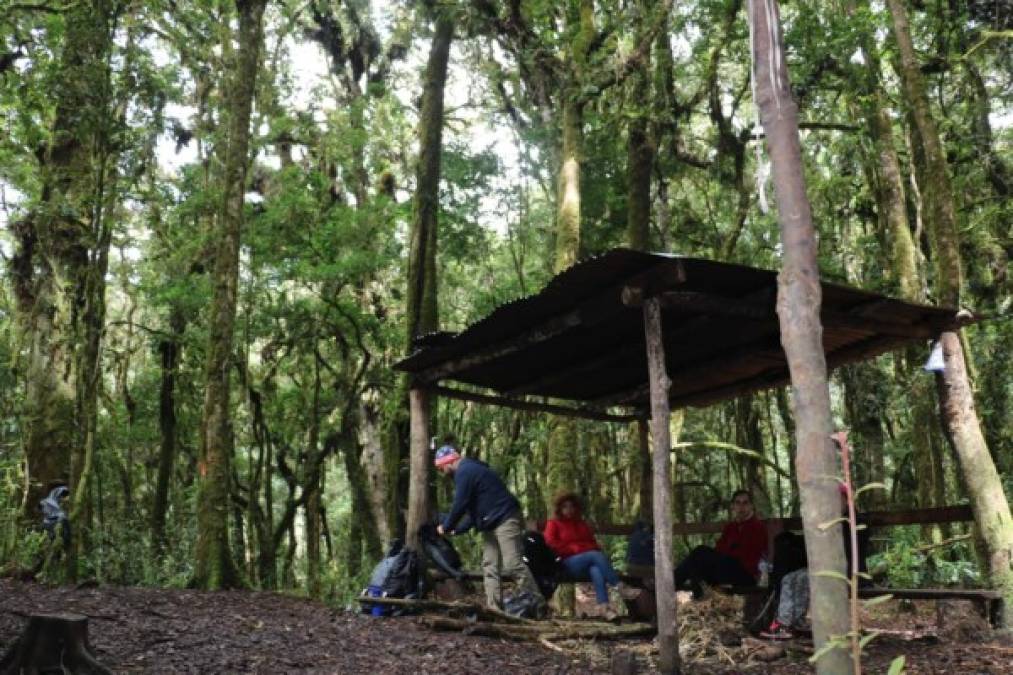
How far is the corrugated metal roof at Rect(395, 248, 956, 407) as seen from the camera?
6.21 m

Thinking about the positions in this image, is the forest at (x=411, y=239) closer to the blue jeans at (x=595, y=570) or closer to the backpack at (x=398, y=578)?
the backpack at (x=398, y=578)

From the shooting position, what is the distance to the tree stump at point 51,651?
4703 mm

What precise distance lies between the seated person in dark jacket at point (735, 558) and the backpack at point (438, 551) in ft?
7.34

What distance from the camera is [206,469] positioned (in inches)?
363

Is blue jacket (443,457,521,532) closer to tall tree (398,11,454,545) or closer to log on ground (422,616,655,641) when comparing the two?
log on ground (422,616,655,641)

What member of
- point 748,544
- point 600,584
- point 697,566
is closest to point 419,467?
point 600,584

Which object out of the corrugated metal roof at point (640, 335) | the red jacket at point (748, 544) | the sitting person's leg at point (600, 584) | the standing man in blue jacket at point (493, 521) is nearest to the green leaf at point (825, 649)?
the corrugated metal roof at point (640, 335)

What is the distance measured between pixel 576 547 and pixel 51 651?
4.80 meters

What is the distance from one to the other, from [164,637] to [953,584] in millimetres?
9546

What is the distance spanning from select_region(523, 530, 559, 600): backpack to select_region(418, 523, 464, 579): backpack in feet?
2.57

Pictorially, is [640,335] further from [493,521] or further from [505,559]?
[505,559]

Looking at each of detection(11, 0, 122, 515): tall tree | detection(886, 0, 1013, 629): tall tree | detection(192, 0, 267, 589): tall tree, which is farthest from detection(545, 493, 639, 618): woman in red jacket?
detection(11, 0, 122, 515): tall tree

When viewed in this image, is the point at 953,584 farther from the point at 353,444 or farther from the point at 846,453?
the point at 353,444

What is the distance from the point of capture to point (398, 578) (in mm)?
8281
